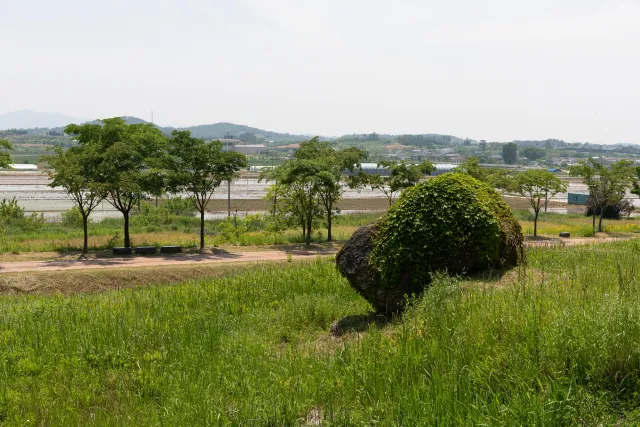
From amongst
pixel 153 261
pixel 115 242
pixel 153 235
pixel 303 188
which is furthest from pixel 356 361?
pixel 153 235

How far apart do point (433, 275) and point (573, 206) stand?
8206 cm

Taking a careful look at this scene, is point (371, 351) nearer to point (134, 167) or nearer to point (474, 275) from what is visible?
point (474, 275)

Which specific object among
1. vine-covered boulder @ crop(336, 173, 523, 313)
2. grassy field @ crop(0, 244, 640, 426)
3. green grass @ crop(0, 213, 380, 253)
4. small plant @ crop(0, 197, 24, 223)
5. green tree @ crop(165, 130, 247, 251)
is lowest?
green grass @ crop(0, 213, 380, 253)

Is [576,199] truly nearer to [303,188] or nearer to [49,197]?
[303,188]

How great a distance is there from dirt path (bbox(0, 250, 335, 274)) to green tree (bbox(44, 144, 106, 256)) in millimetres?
3181

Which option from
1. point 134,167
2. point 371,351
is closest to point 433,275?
point 371,351

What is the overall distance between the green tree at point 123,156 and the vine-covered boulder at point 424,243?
71.3 feet

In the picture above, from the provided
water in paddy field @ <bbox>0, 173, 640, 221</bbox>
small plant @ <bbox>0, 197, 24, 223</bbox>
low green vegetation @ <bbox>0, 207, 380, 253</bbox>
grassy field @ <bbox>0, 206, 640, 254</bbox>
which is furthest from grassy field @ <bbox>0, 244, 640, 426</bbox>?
water in paddy field @ <bbox>0, 173, 640, 221</bbox>

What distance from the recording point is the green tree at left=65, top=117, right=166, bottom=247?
99.5ft

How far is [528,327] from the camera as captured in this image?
7.05 metres

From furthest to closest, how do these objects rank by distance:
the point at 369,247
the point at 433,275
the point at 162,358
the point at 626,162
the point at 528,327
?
the point at 626,162, the point at 369,247, the point at 433,275, the point at 162,358, the point at 528,327

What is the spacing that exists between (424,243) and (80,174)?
2479 centimetres

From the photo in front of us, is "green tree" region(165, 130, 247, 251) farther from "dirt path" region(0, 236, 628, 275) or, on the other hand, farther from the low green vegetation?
"dirt path" region(0, 236, 628, 275)

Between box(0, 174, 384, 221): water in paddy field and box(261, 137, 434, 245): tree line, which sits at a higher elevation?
box(261, 137, 434, 245): tree line
